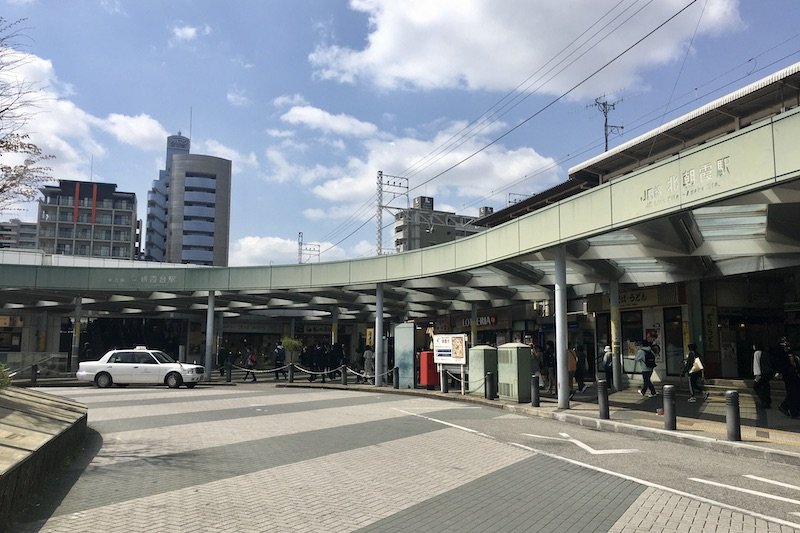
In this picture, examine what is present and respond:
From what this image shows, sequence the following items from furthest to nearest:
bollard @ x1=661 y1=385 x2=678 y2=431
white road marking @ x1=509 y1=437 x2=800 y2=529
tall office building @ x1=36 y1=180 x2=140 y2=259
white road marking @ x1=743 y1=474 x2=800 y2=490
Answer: tall office building @ x1=36 y1=180 x2=140 y2=259, bollard @ x1=661 y1=385 x2=678 y2=431, white road marking @ x1=743 y1=474 x2=800 y2=490, white road marking @ x1=509 y1=437 x2=800 y2=529

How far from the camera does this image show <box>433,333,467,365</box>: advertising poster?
21.3 meters

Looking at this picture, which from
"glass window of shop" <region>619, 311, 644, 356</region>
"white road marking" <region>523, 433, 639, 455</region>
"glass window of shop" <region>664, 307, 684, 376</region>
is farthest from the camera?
"glass window of shop" <region>619, 311, 644, 356</region>

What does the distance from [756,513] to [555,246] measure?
1010 cm

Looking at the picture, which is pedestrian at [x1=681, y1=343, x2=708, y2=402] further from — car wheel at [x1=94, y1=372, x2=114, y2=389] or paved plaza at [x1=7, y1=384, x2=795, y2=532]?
car wheel at [x1=94, y1=372, x2=114, y2=389]

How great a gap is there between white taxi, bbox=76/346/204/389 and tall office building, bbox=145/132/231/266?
92652mm

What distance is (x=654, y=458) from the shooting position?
9852 millimetres

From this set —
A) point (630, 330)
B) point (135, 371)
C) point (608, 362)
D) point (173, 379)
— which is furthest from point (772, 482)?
point (135, 371)

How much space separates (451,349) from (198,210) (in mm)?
105147

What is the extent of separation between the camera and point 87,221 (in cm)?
10612

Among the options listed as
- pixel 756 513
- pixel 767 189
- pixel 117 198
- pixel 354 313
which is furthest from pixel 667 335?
pixel 117 198

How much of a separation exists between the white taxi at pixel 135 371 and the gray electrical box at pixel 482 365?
470 inches

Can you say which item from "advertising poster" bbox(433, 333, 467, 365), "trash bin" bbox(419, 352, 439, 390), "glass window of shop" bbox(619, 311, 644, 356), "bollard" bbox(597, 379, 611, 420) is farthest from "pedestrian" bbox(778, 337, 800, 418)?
"trash bin" bbox(419, 352, 439, 390)

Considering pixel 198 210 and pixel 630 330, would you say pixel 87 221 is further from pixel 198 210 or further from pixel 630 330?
pixel 630 330

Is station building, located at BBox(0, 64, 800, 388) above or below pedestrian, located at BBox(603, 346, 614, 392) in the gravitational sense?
above
